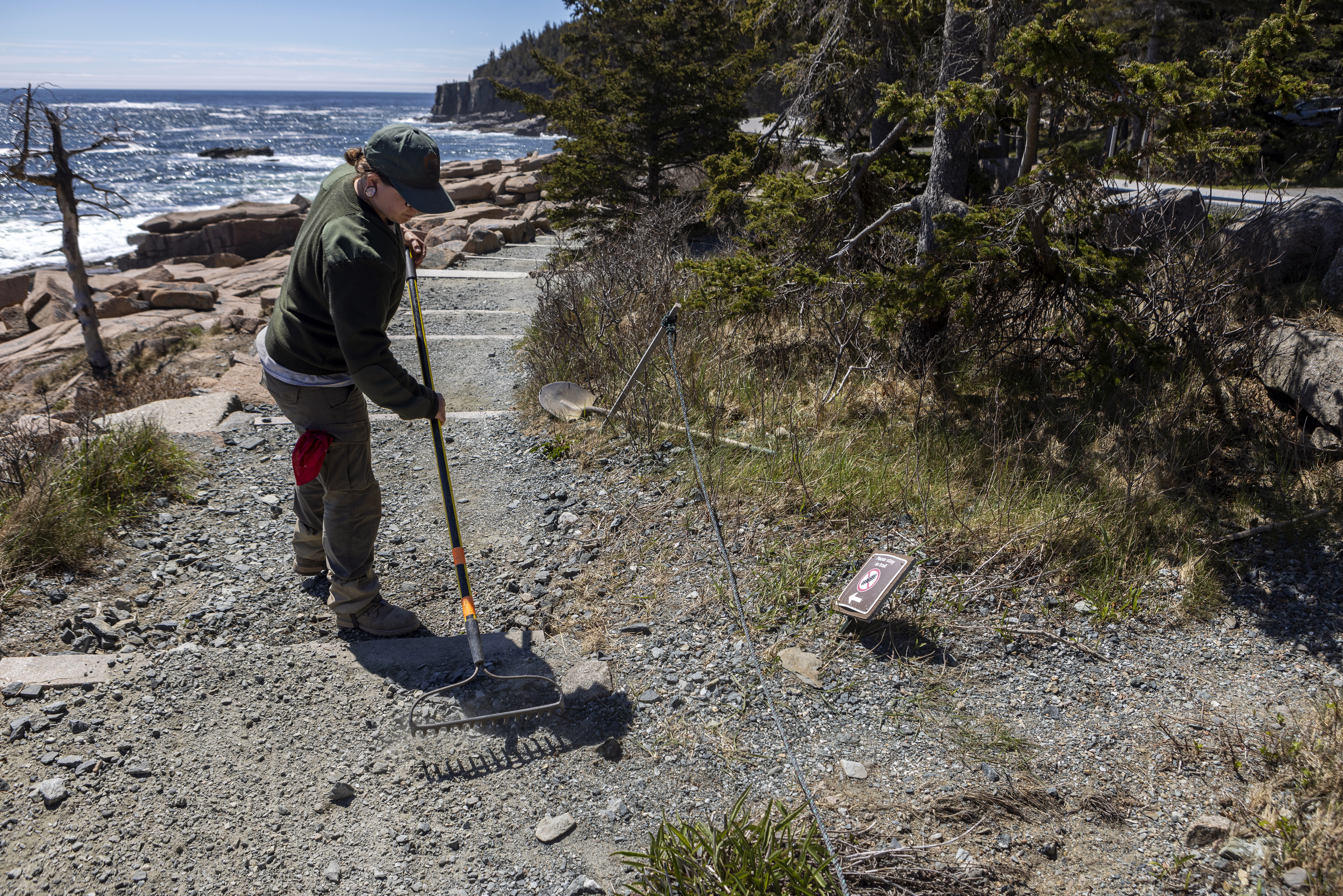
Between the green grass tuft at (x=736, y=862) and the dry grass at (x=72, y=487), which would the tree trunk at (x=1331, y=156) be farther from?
the dry grass at (x=72, y=487)

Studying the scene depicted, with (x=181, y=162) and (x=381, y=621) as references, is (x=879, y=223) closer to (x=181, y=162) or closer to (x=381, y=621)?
(x=381, y=621)

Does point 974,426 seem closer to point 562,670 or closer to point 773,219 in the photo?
point 773,219

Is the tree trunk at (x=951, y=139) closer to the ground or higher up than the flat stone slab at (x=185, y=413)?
higher up

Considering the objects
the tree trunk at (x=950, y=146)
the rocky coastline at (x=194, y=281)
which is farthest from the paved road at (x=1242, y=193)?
the rocky coastline at (x=194, y=281)

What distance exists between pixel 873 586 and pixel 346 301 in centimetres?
249

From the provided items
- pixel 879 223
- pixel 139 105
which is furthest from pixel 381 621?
pixel 139 105

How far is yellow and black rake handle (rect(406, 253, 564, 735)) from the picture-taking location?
3047 millimetres

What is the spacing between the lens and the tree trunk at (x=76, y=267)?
941cm

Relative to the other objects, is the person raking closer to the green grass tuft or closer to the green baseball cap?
the green baseball cap

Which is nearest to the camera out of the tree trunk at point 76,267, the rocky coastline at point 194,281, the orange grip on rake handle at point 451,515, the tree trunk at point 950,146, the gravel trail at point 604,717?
the gravel trail at point 604,717

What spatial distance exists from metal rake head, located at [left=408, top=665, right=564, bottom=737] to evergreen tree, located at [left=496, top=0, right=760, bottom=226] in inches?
366

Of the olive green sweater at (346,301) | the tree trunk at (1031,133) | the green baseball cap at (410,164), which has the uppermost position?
the tree trunk at (1031,133)

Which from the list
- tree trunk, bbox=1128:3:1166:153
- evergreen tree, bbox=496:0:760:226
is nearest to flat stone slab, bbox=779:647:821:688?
evergreen tree, bbox=496:0:760:226

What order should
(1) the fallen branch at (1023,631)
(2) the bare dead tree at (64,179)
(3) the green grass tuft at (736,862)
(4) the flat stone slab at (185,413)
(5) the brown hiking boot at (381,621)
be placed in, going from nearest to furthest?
(3) the green grass tuft at (736,862) < (1) the fallen branch at (1023,631) < (5) the brown hiking boot at (381,621) < (4) the flat stone slab at (185,413) < (2) the bare dead tree at (64,179)
